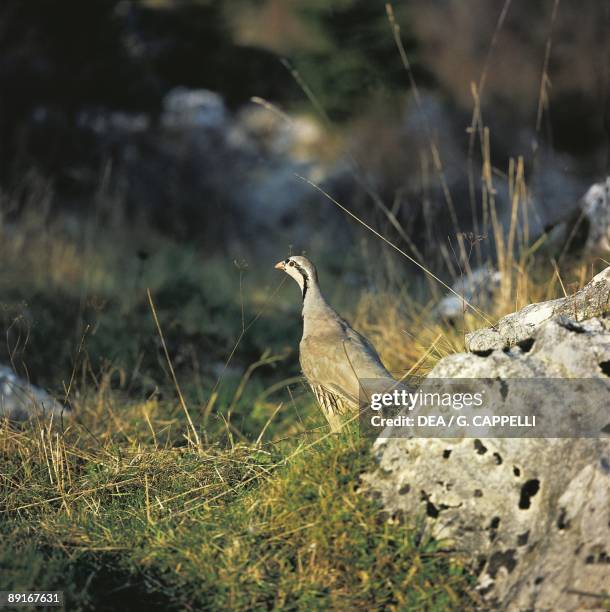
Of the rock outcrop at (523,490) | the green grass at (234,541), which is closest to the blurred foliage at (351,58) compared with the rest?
the green grass at (234,541)

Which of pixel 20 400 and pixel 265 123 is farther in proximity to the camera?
pixel 265 123

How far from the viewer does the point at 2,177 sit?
11156mm

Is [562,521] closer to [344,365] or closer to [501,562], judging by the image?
[501,562]

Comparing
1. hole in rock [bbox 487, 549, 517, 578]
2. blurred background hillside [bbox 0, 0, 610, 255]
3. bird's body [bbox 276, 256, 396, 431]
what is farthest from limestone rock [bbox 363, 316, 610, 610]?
blurred background hillside [bbox 0, 0, 610, 255]

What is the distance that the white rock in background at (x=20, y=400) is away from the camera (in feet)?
14.9

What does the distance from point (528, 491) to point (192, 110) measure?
10610mm

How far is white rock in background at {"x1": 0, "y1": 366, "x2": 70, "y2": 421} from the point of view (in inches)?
179

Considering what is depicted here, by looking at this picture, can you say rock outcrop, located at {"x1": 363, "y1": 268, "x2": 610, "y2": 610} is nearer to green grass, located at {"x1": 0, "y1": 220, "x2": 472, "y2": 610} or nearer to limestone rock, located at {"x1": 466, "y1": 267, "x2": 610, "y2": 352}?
green grass, located at {"x1": 0, "y1": 220, "x2": 472, "y2": 610}

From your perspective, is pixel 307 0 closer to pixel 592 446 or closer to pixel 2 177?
pixel 2 177

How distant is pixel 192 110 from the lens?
1265 cm

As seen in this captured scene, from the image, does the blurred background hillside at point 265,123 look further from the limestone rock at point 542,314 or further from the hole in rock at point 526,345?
the hole in rock at point 526,345

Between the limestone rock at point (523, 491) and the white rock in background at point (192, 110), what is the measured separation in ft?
32.7

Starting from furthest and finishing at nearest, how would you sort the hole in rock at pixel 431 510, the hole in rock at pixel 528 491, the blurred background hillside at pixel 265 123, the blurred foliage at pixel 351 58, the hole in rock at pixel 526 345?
1. the blurred foliage at pixel 351 58
2. the blurred background hillside at pixel 265 123
3. the hole in rock at pixel 526 345
4. the hole in rock at pixel 431 510
5. the hole in rock at pixel 528 491

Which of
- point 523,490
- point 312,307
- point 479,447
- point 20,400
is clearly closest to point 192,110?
point 20,400
